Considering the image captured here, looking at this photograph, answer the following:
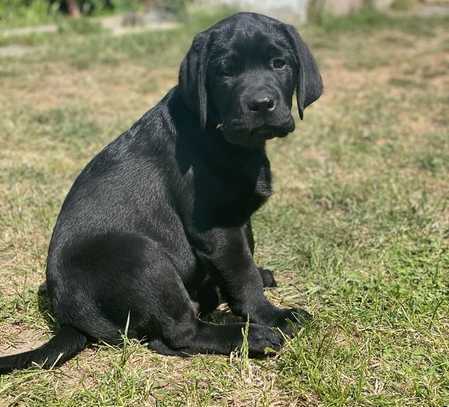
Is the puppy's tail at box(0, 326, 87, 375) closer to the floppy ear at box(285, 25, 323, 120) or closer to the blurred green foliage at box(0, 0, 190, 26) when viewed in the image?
the floppy ear at box(285, 25, 323, 120)

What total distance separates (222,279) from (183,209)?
0.36 metres

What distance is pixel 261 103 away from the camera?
274 cm

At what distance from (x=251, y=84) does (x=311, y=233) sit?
1602 mm

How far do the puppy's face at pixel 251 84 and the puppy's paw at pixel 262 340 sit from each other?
81 centimetres

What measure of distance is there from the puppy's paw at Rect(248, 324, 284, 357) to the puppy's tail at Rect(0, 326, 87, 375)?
28.5 inches

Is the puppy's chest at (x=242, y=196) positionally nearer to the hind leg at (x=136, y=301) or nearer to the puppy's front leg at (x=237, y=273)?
the puppy's front leg at (x=237, y=273)

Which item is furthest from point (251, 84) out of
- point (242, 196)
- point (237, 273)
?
point (237, 273)

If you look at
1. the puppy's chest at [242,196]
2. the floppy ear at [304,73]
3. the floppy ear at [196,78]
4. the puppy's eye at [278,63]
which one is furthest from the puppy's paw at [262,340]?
the puppy's eye at [278,63]

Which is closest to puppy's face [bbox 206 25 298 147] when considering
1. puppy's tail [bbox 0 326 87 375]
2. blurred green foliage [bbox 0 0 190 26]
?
puppy's tail [bbox 0 326 87 375]

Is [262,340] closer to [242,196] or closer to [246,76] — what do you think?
[242,196]

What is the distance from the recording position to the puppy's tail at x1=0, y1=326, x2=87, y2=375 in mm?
2609

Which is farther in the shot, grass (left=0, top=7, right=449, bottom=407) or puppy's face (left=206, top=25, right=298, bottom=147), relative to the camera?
puppy's face (left=206, top=25, right=298, bottom=147)

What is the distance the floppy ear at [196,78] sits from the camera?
2871 millimetres

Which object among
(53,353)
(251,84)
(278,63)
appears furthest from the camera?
(278,63)
